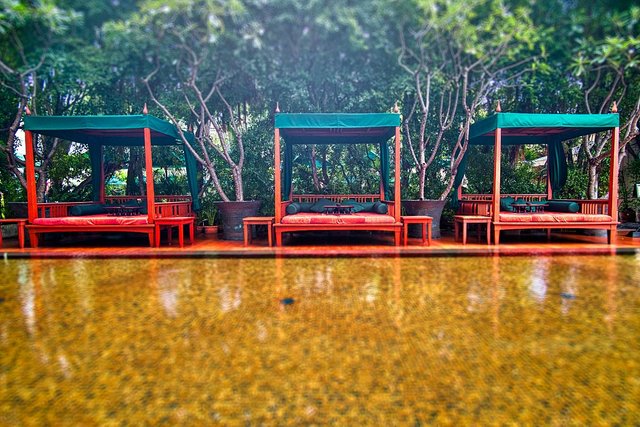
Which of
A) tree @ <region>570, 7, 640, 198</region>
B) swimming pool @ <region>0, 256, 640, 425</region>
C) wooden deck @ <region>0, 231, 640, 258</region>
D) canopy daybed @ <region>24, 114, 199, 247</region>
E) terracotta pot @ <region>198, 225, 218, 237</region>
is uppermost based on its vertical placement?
tree @ <region>570, 7, 640, 198</region>

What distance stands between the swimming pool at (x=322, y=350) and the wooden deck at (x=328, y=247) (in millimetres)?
1553

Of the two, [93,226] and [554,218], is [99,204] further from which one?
[554,218]

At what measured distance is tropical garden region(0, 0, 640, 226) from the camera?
22.4 ft

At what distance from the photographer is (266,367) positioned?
1833mm

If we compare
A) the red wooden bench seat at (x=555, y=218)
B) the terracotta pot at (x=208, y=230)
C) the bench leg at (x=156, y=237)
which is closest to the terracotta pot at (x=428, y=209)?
the red wooden bench seat at (x=555, y=218)

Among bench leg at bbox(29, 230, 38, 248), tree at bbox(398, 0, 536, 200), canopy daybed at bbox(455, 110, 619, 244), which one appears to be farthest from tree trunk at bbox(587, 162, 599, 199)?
bench leg at bbox(29, 230, 38, 248)

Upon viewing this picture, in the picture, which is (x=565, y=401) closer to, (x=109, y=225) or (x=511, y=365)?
(x=511, y=365)

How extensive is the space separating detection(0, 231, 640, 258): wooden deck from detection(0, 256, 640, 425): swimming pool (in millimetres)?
1553

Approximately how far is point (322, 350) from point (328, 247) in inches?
155

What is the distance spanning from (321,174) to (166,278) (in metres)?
6.50

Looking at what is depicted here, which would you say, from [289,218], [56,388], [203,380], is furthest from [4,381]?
[289,218]

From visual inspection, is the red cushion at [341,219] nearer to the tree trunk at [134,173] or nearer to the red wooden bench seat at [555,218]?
the red wooden bench seat at [555,218]

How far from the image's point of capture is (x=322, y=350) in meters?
2.03

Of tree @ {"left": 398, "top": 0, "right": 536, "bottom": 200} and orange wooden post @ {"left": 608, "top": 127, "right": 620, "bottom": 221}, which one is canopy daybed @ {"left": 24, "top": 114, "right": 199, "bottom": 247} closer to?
tree @ {"left": 398, "top": 0, "right": 536, "bottom": 200}
